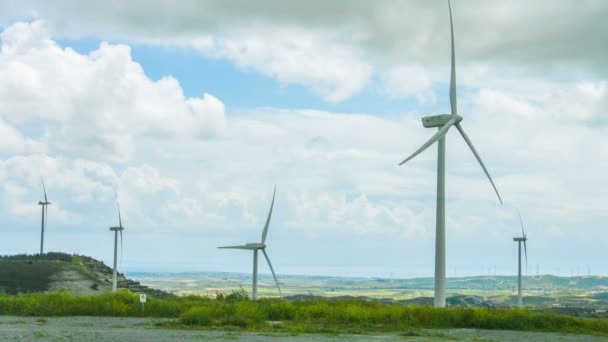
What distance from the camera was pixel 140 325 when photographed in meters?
43.8

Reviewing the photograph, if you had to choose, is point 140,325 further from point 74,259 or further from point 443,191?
point 74,259

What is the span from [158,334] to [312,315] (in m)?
13.5

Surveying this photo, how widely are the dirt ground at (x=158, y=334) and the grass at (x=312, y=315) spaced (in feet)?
7.19

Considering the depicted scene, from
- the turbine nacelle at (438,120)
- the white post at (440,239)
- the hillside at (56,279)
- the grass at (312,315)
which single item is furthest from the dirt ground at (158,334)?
the hillside at (56,279)

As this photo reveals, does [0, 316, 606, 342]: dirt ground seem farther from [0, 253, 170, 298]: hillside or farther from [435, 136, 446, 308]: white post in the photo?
[0, 253, 170, 298]: hillside

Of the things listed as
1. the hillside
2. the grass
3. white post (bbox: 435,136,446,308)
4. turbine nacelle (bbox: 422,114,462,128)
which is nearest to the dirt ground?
the grass

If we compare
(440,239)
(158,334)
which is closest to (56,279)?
(440,239)

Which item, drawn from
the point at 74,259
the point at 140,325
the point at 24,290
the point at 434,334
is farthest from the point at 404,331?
the point at 74,259

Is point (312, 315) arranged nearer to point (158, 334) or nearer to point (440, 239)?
point (440, 239)

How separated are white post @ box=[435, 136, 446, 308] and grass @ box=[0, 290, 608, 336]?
2.56 m

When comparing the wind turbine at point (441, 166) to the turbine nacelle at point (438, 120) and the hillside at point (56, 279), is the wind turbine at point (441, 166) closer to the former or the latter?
the turbine nacelle at point (438, 120)

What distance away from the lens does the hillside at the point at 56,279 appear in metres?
86.9

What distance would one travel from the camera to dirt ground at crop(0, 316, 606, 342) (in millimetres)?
34906

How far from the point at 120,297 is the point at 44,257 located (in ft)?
208
